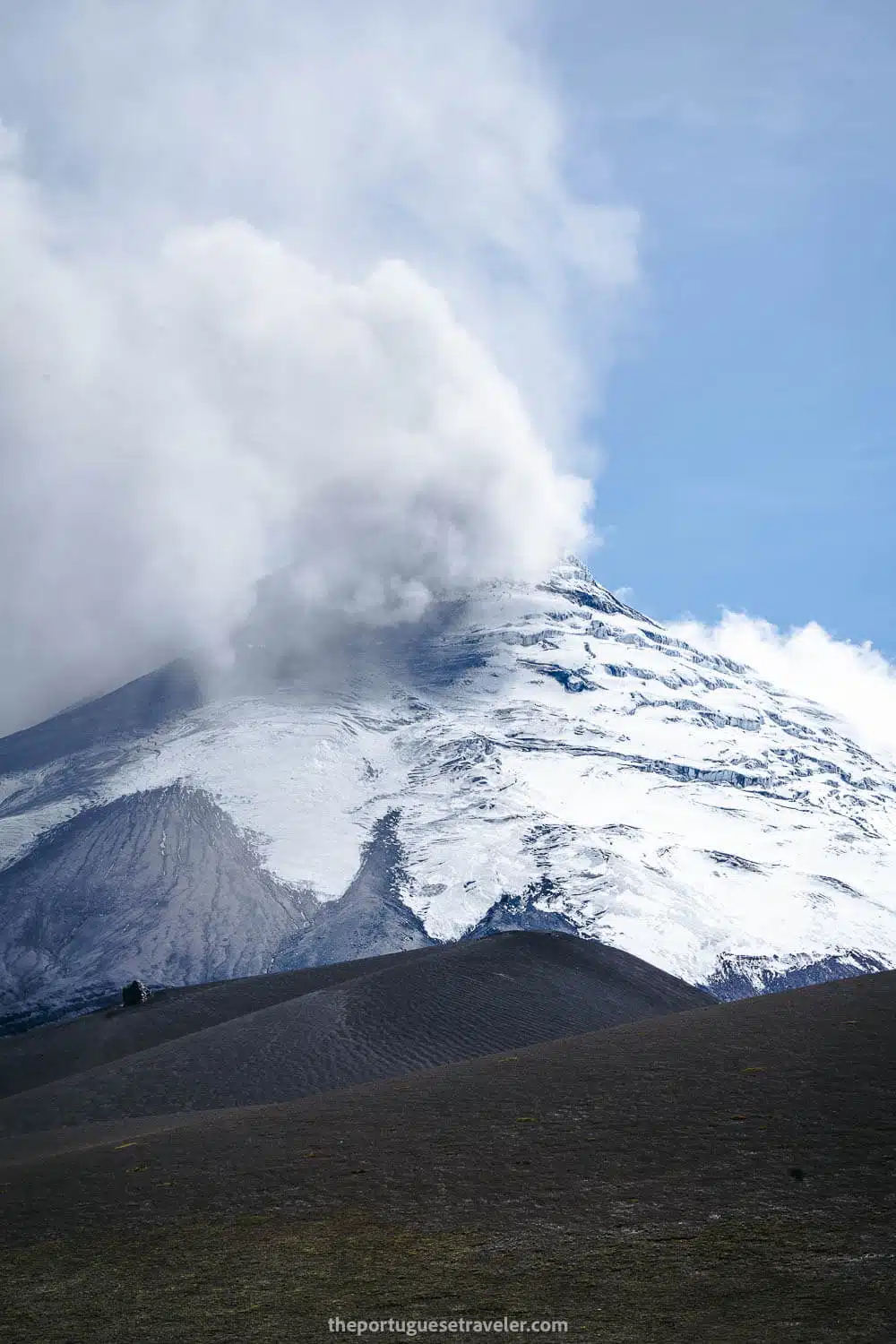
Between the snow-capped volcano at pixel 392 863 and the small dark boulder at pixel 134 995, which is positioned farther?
the snow-capped volcano at pixel 392 863

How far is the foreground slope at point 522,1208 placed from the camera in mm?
12930

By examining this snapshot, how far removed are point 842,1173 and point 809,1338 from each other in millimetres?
5620

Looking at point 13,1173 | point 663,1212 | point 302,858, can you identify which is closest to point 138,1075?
point 13,1173

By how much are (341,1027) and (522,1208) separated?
3443 cm

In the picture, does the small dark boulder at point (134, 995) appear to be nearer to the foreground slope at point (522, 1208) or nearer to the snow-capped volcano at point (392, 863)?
the foreground slope at point (522, 1208)

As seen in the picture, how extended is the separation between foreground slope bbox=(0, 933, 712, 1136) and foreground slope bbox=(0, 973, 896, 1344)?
14343 mm

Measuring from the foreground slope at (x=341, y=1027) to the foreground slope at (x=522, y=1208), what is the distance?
14.3m

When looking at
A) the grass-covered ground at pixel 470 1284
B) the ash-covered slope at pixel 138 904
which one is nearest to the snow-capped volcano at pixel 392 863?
the ash-covered slope at pixel 138 904

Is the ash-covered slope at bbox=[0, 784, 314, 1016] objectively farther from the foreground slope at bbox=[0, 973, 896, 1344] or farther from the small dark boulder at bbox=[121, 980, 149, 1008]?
the foreground slope at bbox=[0, 973, 896, 1344]

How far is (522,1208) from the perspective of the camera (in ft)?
54.6

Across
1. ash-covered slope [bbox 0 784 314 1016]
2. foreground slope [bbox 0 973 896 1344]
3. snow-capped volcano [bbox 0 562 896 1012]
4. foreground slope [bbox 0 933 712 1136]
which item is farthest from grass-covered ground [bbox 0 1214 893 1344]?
snow-capped volcano [bbox 0 562 896 1012]

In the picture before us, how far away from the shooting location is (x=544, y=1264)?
14.2 m

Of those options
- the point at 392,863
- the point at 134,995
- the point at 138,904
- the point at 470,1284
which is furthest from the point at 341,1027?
the point at 392,863

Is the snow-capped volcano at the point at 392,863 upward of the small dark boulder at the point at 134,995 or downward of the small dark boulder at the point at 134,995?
upward
